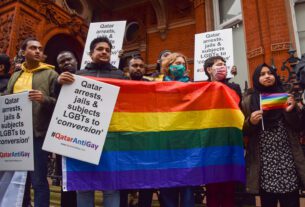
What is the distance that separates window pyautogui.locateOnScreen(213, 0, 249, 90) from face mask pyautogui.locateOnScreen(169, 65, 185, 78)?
15.0ft

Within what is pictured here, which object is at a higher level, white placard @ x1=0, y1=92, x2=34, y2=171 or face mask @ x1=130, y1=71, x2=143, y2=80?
face mask @ x1=130, y1=71, x2=143, y2=80

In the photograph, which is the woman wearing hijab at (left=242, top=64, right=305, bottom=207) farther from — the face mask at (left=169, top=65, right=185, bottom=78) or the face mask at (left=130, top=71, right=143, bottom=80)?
the face mask at (left=130, top=71, right=143, bottom=80)

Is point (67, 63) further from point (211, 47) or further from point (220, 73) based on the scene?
point (211, 47)

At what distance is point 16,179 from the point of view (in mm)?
2963

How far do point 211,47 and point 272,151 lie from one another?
286cm

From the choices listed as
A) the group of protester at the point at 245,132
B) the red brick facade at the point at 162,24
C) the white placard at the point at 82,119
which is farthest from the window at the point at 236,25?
the white placard at the point at 82,119

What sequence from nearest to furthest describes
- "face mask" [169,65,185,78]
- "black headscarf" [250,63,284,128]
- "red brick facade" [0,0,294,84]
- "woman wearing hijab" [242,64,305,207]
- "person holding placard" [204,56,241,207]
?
"woman wearing hijab" [242,64,305,207]
"black headscarf" [250,63,284,128]
"person holding placard" [204,56,241,207]
"face mask" [169,65,185,78]
"red brick facade" [0,0,294,84]

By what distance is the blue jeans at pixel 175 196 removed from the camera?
2.74 metres

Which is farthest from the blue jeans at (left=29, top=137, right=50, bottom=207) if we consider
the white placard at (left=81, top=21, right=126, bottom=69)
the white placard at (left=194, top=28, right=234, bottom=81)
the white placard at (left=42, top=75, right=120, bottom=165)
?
the white placard at (left=194, top=28, right=234, bottom=81)

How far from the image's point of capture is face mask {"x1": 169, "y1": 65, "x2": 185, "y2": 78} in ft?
10.6

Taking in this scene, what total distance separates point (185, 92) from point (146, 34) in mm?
7154

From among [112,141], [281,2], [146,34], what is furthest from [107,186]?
[146,34]

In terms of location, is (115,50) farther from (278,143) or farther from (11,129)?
(278,143)

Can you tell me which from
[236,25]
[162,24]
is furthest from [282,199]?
[162,24]
